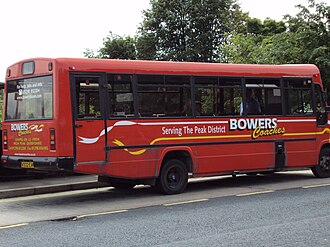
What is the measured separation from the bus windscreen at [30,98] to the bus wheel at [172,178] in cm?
288

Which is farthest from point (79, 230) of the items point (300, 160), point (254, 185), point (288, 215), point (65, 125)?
point (300, 160)

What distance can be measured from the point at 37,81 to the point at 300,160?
714 centimetres

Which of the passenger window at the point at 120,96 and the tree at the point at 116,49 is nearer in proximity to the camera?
the passenger window at the point at 120,96

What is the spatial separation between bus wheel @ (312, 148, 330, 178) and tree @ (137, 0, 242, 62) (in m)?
25.4

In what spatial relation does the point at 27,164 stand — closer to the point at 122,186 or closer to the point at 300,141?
the point at 122,186

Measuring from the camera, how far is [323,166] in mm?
13859

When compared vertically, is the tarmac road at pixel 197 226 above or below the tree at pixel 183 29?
below

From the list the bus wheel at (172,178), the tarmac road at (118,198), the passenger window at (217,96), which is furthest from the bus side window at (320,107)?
the bus wheel at (172,178)

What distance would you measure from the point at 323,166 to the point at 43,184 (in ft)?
25.0

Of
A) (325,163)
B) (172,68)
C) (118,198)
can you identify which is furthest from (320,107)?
(118,198)

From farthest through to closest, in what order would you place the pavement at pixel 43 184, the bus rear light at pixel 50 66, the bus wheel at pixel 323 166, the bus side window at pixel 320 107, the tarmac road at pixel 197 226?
the bus wheel at pixel 323 166 < the bus side window at pixel 320 107 < the pavement at pixel 43 184 < the bus rear light at pixel 50 66 < the tarmac road at pixel 197 226

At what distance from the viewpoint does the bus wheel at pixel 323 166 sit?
13.8 meters

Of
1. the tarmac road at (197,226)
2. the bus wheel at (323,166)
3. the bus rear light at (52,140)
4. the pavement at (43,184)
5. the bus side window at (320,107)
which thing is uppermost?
the bus side window at (320,107)

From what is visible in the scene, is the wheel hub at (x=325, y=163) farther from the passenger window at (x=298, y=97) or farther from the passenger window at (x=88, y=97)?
the passenger window at (x=88, y=97)
